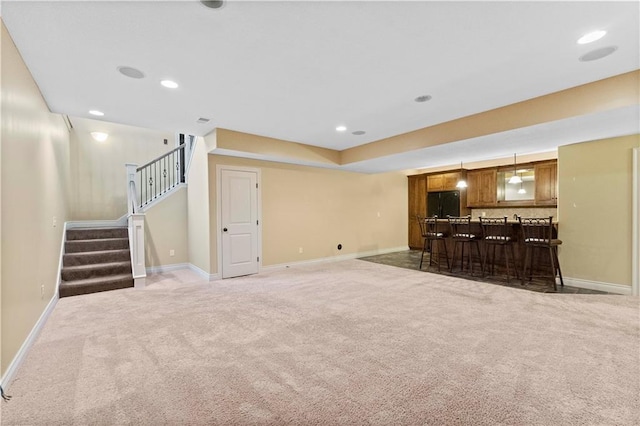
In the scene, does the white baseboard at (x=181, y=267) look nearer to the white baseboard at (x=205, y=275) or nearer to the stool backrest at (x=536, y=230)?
the white baseboard at (x=205, y=275)

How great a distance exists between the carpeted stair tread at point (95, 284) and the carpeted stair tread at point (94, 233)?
4.04 ft

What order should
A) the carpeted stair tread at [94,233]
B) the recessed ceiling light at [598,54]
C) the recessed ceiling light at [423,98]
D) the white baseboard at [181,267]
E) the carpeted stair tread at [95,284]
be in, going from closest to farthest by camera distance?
the recessed ceiling light at [598,54]
the recessed ceiling light at [423,98]
the carpeted stair tread at [95,284]
the white baseboard at [181,267]
the carpeted stair tread at [94,233]

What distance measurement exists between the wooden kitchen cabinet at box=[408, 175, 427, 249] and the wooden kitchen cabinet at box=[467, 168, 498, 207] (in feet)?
4.28

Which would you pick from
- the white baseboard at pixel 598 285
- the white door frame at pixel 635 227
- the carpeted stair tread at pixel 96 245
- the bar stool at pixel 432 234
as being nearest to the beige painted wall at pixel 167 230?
the carpeted stair tread at pixel 96 245

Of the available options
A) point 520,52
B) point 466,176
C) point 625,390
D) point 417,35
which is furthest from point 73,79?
point 466,176

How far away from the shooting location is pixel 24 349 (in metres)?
2.47

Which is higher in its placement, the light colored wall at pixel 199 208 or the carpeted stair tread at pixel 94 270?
the light colored wall at pixel 199 208

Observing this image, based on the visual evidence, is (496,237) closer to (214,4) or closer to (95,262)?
(214,4)

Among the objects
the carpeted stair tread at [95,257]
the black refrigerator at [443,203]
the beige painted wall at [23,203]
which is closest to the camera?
the beige painted wall at [23,203]

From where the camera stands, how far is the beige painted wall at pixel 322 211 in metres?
5.98

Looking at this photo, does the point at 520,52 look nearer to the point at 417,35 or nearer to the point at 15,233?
the point at 417,35

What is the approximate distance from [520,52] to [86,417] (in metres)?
4.25

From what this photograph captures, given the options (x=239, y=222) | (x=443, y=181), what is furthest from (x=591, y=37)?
(x=443, y=181)

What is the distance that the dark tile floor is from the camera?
4.36m
